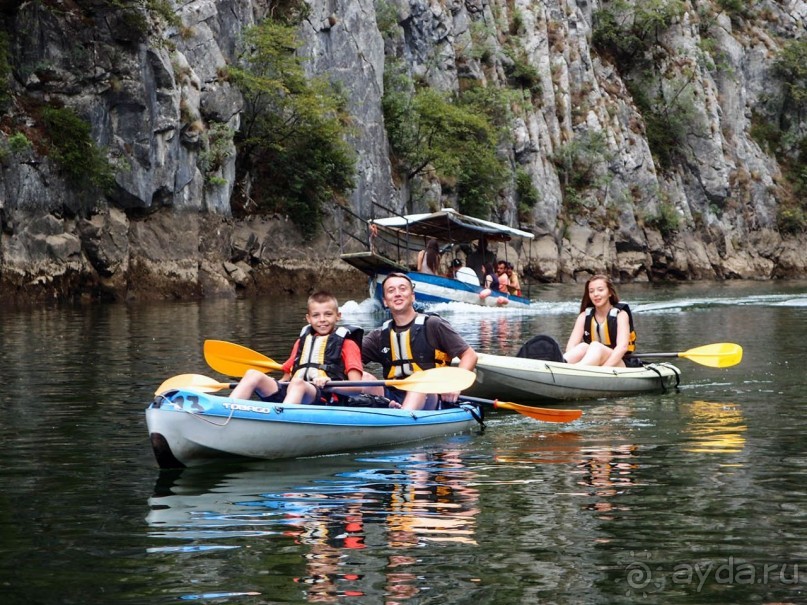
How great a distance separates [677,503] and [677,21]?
66.0 metres

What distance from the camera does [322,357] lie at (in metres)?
9.10

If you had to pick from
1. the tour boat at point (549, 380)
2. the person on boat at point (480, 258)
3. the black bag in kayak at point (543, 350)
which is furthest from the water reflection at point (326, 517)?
the person on boat at point (480, 258)

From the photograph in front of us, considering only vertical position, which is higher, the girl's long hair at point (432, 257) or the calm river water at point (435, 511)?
the girl's long hair at point (432, 257)

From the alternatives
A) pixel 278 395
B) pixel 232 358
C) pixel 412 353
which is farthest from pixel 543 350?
pixel 278 395

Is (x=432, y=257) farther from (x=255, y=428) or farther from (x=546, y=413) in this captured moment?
(x=255, y=428)

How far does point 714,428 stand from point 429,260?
22404 millimetres

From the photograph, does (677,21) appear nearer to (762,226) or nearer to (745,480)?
(762,226)

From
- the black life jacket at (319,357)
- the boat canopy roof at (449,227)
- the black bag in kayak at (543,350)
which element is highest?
the boat canopy roof at (449,227)

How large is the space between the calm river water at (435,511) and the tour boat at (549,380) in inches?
11.5

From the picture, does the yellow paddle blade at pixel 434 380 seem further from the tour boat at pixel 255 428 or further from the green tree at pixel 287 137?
the green tree at pixel 287 137

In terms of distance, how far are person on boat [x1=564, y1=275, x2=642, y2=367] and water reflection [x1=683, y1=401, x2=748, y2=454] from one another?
1.19 meters

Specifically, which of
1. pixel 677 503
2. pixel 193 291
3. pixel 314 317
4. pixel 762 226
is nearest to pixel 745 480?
pixel 677 503

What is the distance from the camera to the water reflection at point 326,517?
542cm

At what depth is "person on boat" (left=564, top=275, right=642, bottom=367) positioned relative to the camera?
1270 cm
